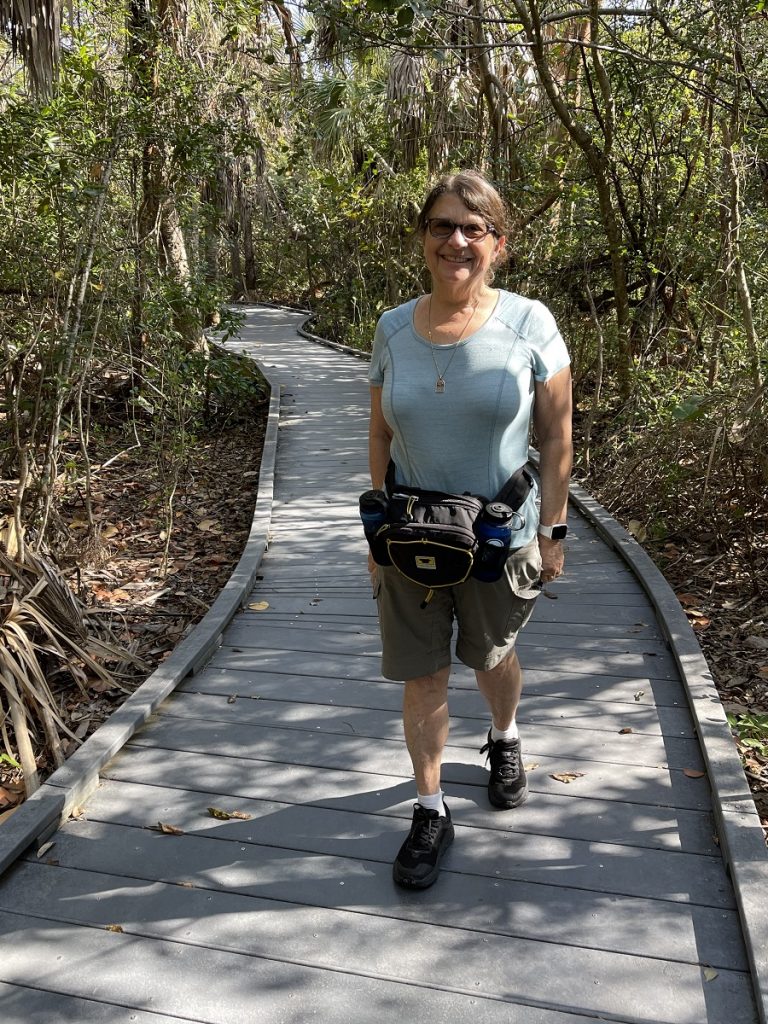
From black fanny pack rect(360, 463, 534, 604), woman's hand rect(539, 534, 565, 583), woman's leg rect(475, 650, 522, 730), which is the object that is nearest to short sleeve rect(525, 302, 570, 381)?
black fanny pack rect(360, 463, 534, 604)

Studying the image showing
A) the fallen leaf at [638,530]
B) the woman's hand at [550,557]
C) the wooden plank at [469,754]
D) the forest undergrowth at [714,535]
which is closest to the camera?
the woman's hand at [550,557]

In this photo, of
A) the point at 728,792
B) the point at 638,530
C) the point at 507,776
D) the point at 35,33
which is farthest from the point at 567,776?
the point at 35,33

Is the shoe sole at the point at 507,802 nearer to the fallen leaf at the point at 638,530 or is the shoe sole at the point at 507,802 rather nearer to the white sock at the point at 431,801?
the white sock at the point at 431,801

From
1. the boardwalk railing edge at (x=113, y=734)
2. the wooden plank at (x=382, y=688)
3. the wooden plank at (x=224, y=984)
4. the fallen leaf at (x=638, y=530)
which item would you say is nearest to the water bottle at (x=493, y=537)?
the wooden plank at (x=224, y=984)

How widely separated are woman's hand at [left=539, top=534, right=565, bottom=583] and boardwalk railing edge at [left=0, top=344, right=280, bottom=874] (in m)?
1.75

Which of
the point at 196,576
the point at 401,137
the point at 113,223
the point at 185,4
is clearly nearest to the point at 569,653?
the point at 196,576

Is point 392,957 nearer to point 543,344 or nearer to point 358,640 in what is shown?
point 543,344

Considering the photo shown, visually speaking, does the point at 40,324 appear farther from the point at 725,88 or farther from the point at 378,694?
the point at 725,88

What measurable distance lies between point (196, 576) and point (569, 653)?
2916 mm

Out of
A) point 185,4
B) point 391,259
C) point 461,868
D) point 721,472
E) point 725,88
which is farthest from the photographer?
point 391,259

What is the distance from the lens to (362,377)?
13.9 meters

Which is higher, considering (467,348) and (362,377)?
(467,348)

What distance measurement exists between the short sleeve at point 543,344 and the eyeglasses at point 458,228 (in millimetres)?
249

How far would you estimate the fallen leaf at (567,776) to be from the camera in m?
3.21
